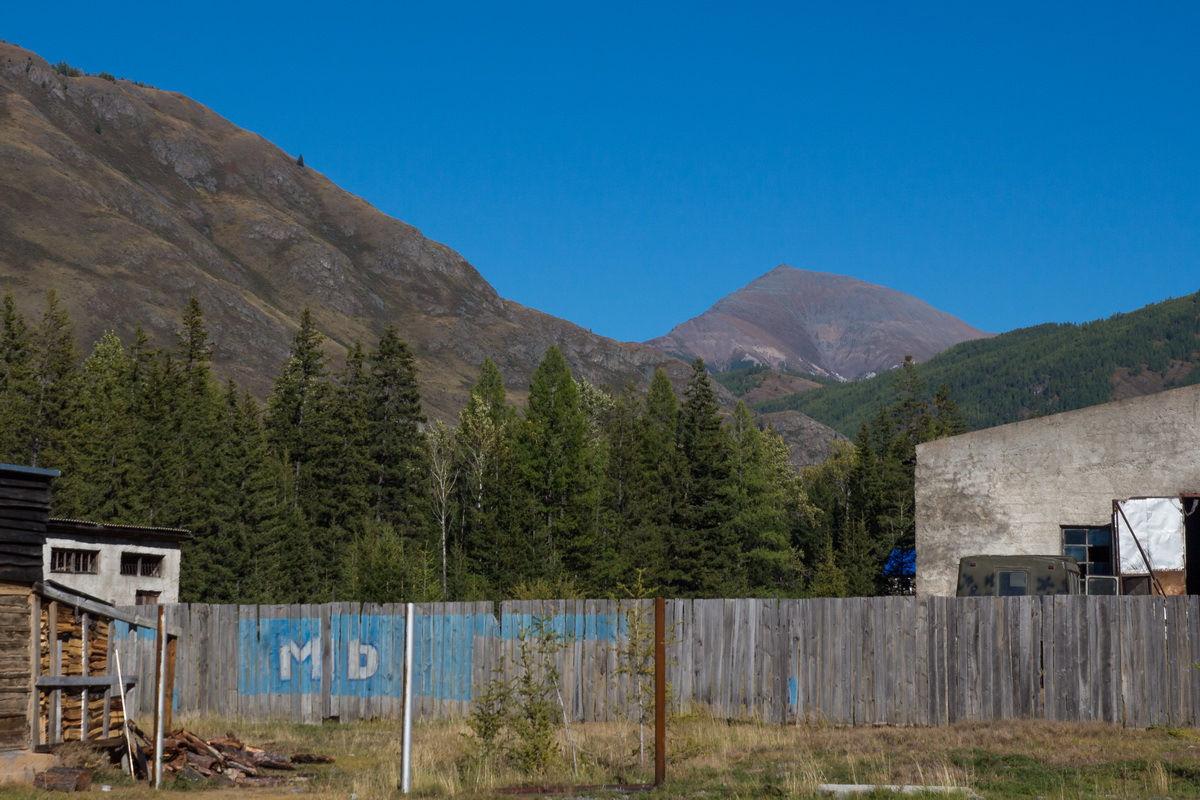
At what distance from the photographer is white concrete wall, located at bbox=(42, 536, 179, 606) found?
3922 cm

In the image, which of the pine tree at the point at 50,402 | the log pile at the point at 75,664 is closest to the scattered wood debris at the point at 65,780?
the log pile at the point at 75,664

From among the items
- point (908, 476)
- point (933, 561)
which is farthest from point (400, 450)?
point (933, 561)

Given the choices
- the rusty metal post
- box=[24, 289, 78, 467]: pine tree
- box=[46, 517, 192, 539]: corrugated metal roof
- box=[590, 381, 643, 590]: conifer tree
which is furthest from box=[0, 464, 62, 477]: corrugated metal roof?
box=[24, 289, 78, 467]: pine tree

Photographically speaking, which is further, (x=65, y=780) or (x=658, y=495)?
(x=658, y=495)

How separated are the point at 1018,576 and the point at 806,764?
12.1 metres

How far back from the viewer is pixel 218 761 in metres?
16.1

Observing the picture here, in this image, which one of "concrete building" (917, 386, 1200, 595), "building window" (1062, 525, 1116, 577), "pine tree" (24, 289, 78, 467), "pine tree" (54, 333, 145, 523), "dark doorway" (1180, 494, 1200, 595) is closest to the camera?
"dark doorway" (1180, 494, 1200, 595)

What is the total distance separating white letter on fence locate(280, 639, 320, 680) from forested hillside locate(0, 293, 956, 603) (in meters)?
24.3

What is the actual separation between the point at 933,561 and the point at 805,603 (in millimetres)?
12277

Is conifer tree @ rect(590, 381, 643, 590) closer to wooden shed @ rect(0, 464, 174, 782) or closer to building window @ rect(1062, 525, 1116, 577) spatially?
building window @ rect(1062, 525, 1116, 577)

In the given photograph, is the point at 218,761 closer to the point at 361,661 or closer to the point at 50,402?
the point at 361,661

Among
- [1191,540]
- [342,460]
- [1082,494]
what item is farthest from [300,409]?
[1191,540]

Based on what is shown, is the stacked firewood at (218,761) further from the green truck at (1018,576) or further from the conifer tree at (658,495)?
the conifer tree at (658,495)

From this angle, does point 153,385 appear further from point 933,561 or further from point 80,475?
point 933,561
